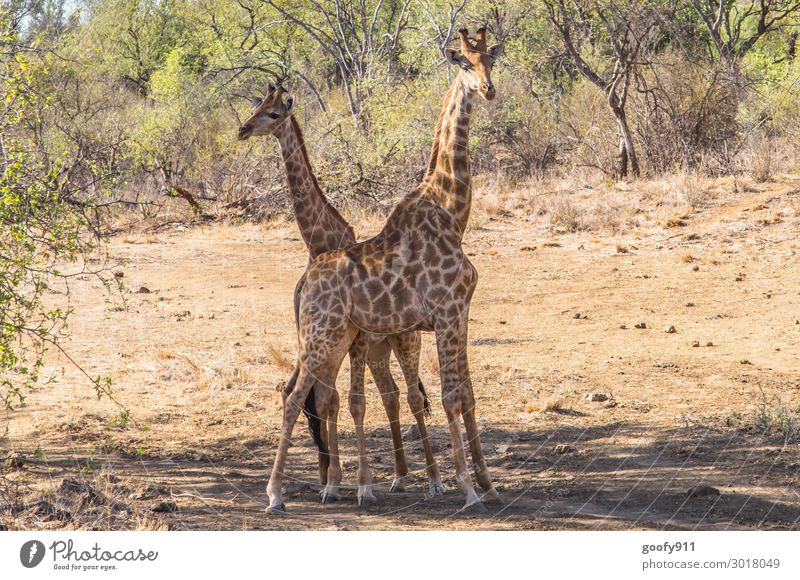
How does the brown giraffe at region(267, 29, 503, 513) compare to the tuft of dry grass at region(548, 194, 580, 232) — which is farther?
the tuft of dry grass at region(548, 194, 580, 232)

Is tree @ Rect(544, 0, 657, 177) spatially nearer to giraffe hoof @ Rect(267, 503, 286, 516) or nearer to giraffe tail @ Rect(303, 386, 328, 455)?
giraffe tail @ Rect(303, 386, 328, 455)

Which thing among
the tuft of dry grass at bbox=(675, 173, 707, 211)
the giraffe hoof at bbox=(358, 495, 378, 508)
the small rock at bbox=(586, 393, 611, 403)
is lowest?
the small rock at bbox=(586, 393, 611, 403)

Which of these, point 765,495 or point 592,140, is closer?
point 765,495

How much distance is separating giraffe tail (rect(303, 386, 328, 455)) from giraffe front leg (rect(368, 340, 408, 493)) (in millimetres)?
450

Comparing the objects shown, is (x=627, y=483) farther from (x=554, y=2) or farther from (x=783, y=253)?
(x=554, y=2)

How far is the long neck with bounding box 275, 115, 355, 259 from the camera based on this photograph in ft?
25.5

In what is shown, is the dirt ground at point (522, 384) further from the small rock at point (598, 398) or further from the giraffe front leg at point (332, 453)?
the giraffe front leg at point (332, 453)

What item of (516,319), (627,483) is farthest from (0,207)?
(516,319)

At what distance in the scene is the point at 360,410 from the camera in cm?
734

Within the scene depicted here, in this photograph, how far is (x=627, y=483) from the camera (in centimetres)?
753

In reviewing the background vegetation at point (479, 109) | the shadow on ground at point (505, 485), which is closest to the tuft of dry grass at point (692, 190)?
the background vegetation at point (479, 109)

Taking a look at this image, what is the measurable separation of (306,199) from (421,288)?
1406mm

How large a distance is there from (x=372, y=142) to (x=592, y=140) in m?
5.57

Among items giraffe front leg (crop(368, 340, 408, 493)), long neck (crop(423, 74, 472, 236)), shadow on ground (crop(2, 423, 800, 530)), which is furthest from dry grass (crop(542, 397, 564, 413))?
long neck (crop(423, 74, 472, 236))
